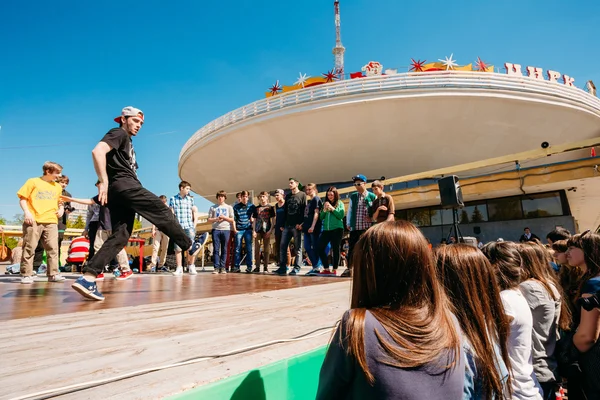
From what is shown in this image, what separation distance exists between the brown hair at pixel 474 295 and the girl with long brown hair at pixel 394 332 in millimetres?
304

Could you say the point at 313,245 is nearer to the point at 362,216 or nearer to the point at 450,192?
the point at 362,216

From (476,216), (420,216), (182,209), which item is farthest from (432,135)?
(182,209)

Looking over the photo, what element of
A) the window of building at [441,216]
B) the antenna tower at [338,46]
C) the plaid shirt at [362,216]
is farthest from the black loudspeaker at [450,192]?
the antenna tower at [338,46]

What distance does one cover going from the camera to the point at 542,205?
13664 mm

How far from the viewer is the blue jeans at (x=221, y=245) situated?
7780mm

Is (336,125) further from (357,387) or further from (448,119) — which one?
(357,387)

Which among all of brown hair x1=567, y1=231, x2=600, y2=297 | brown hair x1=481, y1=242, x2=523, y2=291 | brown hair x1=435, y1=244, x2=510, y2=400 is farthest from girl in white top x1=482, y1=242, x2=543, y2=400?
brown hair x1=567, y1=231, x2=600, y2=297

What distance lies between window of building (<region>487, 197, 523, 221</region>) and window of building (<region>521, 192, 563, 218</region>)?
0.23m

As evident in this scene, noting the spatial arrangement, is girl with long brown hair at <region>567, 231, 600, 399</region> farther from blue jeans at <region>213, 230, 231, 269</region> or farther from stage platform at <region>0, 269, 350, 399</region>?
blue jeans at <region>213, 230, 231, 269</region>

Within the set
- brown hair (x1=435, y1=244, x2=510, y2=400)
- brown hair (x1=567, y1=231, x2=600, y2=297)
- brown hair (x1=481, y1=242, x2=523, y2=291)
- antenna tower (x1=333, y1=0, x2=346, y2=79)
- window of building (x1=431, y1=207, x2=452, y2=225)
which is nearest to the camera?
brown hair (x1=435, y1=244, x2=510, y2=400)

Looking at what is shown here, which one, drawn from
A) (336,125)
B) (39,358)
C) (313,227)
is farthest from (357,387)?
(336,125)

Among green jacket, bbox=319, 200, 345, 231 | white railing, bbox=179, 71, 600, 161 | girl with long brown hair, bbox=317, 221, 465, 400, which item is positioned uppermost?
white railing, bbox=179, 71, 600, 161

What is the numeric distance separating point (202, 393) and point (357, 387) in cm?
58

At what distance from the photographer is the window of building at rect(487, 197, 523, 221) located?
14117 millimetres
